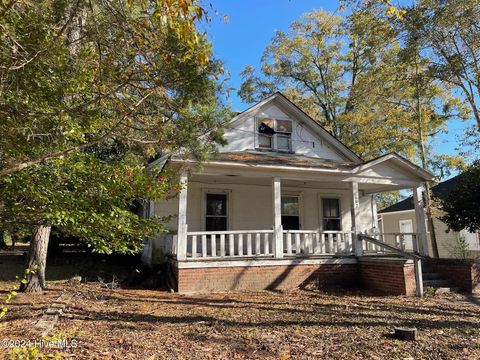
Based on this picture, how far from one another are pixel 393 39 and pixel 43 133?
13.3 meters

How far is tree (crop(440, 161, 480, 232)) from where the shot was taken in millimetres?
11258

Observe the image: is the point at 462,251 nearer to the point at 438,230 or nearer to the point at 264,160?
the point at 264,160

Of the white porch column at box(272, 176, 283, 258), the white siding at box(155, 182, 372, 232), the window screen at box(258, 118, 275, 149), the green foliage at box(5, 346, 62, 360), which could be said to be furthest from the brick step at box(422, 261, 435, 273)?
the green foliage at box(5, 346, 62, 360)

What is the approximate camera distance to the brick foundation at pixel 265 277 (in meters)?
10.1

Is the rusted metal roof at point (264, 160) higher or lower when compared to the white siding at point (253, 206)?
higher

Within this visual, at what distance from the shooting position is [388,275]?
10.5 metres

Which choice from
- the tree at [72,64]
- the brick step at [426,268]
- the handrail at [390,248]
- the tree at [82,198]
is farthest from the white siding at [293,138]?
the tree at [82,198]

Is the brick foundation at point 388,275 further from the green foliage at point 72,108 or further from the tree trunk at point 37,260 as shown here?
the tree trunk at point 37,260

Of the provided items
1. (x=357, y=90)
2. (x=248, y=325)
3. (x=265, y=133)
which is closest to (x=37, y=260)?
(x=248, y=325)

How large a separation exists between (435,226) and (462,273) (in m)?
12.0

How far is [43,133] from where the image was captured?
4246 mm

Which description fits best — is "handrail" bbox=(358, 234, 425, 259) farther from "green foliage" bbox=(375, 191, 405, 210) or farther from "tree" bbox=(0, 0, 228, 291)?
"green foliage" bbox=(375, 191, 405, 210)

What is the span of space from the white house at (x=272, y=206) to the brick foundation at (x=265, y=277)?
1.0 inches

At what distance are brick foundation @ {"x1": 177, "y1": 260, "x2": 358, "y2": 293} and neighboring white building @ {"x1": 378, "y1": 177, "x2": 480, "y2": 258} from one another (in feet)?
32.3
